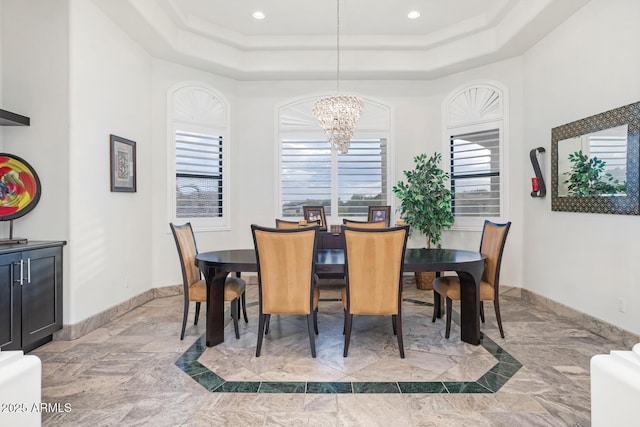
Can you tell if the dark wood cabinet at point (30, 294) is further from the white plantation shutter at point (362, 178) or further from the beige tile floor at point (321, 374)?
the white plantation shutter at point (362, 178)

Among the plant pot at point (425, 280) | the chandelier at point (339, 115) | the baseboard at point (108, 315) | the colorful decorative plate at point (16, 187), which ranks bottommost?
the baseboard at point (108, 315)

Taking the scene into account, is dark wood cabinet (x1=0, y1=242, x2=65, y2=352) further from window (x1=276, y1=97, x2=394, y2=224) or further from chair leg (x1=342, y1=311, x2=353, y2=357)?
window (x1=276, y1=97, x2=394, y2=224)

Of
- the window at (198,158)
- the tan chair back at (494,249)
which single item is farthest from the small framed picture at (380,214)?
the window at (198,158)

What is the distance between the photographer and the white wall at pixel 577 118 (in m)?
3.13

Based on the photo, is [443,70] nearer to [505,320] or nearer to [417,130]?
[417,130]

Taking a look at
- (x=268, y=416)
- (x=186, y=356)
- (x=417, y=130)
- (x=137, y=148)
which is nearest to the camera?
(x=268, y=416)

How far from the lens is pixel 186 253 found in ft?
10.8

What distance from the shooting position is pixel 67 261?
330 cm

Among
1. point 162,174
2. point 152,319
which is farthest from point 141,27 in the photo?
point 152,319

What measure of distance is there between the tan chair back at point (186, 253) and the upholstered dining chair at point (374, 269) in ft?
4.79

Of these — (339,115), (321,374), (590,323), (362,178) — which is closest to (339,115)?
(339,115)

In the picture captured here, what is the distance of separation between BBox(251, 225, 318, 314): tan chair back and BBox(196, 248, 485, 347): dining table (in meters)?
0.15

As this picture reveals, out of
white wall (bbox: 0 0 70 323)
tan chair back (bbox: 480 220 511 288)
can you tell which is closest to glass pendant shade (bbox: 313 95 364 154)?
tan chair back (bbox: 480 220 511 288)

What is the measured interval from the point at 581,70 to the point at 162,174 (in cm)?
509
